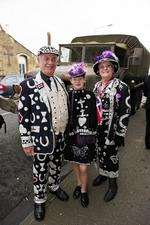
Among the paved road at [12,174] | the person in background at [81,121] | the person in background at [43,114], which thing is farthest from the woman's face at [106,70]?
the paved road at [12,174]

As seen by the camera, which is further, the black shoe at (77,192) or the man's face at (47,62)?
the black shoe at (77,192)

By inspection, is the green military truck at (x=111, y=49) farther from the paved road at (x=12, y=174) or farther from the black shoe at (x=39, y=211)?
the black shoe at (x=39, y=211)

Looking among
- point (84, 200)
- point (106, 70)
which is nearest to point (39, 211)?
point (84, 200)

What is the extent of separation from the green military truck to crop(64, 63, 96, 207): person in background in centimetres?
320

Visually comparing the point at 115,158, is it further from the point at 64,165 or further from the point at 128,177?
the point at 64,165

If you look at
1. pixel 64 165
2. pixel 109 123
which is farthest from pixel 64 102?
pixel 64 165

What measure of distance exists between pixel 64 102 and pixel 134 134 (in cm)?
426

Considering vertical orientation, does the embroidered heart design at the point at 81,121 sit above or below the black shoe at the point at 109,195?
above

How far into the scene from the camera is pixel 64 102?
3160mm

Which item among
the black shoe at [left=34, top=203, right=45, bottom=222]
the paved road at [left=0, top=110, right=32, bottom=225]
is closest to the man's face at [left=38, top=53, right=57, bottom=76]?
the black shoe at [left=34, top=203, right=45, bottom=222]

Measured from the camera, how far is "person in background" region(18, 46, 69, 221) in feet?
9.70

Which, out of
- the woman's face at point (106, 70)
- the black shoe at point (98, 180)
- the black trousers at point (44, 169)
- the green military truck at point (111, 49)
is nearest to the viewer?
the black trousers at point (44, 169)

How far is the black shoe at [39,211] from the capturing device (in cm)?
322

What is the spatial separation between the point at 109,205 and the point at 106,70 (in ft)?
5.66
